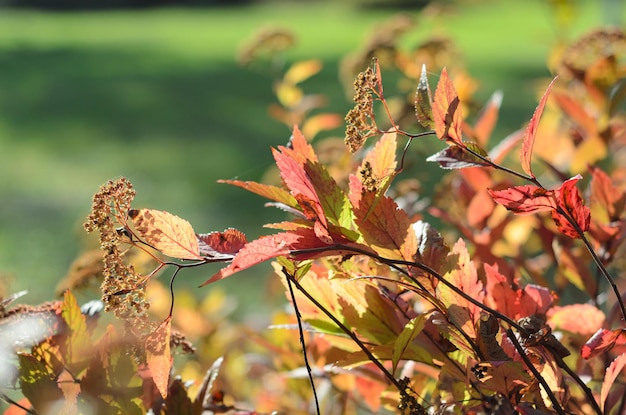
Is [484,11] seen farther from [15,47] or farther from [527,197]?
[527,197]

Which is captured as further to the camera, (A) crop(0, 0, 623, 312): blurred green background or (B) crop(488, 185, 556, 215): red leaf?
(A) crop(0, 0, 623, 312): blurred green background

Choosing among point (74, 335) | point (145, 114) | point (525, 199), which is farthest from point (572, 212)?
point (145, 114)

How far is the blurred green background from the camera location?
168 inches

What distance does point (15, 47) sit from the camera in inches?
187

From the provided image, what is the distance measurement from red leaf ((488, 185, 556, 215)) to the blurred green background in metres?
0.29

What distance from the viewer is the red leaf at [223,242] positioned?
1.85 ft

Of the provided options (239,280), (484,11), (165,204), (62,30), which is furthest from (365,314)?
(484,11)

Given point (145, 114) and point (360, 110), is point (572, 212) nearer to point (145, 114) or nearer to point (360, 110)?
point (360, 110)

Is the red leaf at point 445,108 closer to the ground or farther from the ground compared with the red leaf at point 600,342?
farther from the ground

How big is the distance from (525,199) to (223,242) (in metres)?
0.21

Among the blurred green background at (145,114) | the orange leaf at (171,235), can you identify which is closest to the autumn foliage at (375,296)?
the orange leaf at (171,235)

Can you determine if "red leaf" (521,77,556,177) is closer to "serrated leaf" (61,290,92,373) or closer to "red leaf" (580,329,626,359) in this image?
"red leaf" (580,329,626,359)

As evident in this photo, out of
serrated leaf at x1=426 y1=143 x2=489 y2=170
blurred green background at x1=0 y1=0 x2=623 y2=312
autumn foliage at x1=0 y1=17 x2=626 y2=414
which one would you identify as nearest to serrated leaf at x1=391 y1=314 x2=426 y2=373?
autumn foliage at x1=0 y1=17 x2=626 y2=414

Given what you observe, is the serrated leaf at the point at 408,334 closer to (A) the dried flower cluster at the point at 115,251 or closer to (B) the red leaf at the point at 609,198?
(A) the dried flower cluster at the point at 115,251
